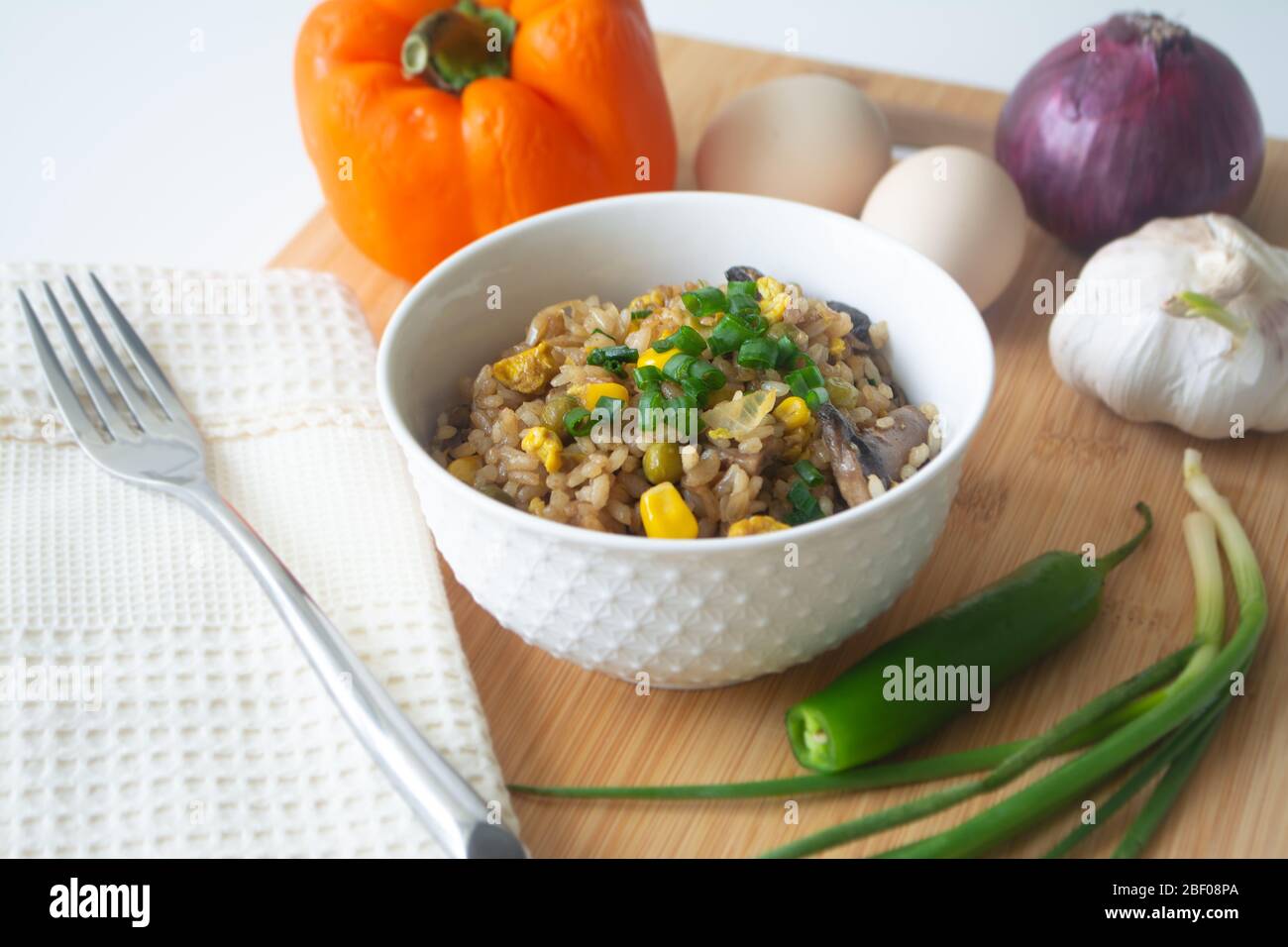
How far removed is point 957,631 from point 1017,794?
30 cm

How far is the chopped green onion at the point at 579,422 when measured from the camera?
1.97 m

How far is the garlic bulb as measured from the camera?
2.45m

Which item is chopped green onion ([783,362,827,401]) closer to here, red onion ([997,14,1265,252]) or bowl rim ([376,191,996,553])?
bowl rim ([376,191,996,553])

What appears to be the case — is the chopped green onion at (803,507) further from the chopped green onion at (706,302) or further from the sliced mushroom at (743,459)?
the chopped green onion at (706,302)

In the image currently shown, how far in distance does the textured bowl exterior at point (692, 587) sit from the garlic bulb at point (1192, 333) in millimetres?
813

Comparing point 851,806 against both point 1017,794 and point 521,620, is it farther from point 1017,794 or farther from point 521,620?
point 521,620

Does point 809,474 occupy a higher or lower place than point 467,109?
lower

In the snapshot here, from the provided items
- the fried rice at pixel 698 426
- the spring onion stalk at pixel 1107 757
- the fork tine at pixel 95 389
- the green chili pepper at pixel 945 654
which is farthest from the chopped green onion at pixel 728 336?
the fork tine at pixel 95 389

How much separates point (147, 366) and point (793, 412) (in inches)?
52.3

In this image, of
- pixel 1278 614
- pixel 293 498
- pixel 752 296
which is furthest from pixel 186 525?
pixel 1278 614

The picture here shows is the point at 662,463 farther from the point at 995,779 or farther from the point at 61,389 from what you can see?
the point at 61,389

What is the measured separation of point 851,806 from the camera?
6.28 feet

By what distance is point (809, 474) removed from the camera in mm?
1959

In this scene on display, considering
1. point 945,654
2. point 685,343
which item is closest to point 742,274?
point 685,343
